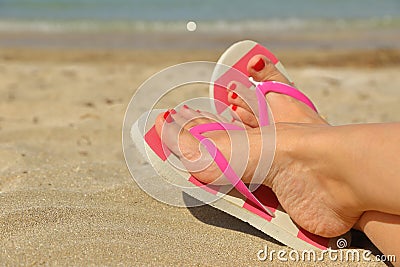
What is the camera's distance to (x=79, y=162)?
212 cm

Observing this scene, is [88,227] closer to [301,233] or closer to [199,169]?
[199,169]

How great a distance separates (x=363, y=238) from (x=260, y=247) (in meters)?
0.31

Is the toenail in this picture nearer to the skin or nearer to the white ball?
the skin

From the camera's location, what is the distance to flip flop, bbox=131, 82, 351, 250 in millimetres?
1552

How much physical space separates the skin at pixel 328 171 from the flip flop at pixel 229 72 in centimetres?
45

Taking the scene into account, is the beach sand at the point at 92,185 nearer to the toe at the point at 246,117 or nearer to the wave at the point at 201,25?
the toe at the point at 246,117

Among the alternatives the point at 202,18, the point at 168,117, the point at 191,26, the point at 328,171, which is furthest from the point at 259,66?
the point at 202,18

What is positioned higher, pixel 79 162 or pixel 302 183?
pixel 302 183

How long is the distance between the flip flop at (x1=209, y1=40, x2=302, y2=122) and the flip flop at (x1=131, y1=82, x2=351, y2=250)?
49 centimetres

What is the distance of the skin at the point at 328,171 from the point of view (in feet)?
4.36

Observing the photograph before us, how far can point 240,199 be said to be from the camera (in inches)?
62.9

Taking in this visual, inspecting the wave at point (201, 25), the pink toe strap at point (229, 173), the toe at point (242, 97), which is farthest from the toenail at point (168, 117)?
the wave at point (201, 25)

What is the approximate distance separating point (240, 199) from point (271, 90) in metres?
0.59

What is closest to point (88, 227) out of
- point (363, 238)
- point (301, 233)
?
point (301, 233)
